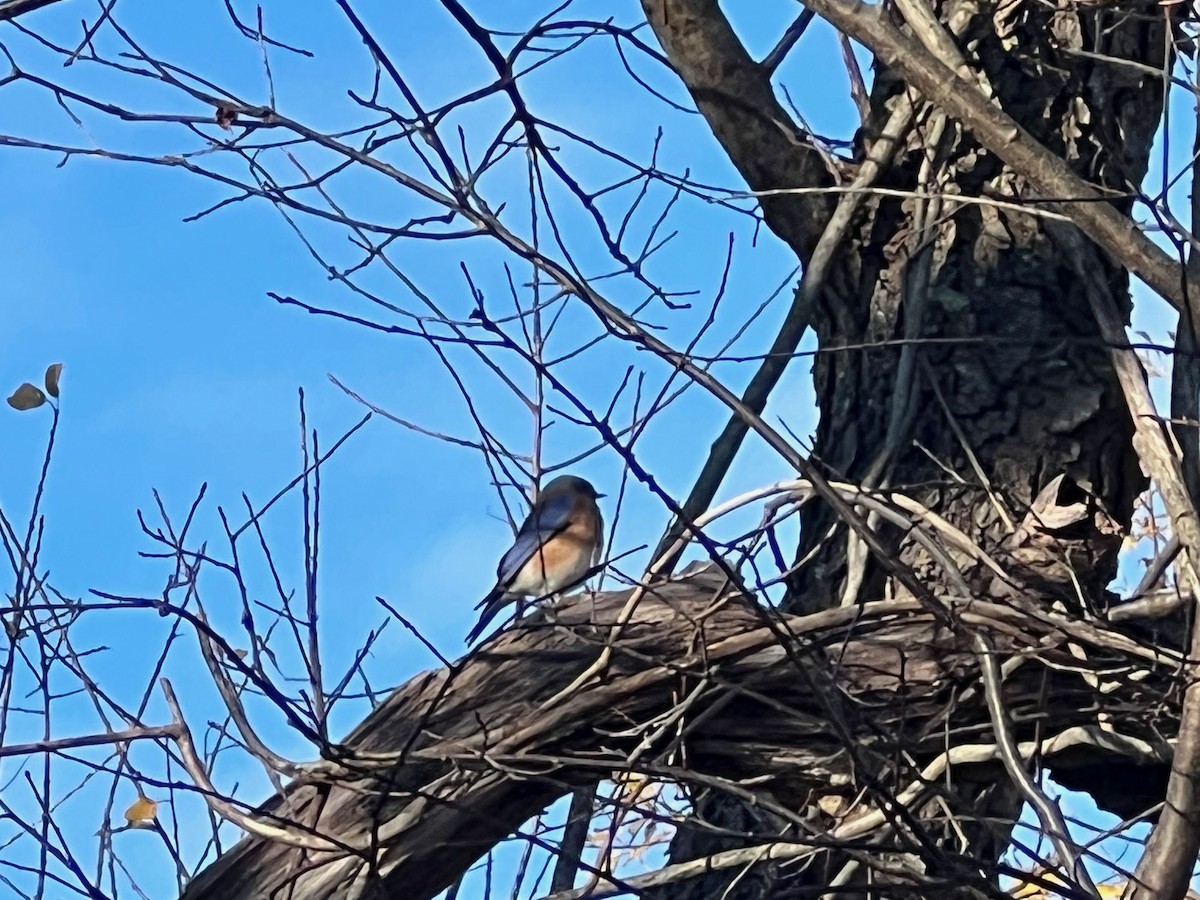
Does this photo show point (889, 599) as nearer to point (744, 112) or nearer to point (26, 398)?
point (744, 112)

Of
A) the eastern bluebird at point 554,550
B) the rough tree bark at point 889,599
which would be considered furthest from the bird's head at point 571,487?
the rough tree bark at point 889,599

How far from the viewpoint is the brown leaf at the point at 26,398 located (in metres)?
2.95

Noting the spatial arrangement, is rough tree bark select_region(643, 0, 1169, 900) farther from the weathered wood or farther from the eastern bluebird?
the eastern bluebird

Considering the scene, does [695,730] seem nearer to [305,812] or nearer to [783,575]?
[783,575]

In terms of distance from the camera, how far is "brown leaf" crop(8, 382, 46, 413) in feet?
9.67

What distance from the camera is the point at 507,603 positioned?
4211 mm

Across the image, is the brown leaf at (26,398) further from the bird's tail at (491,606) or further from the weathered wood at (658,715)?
the bird's tail at (491,606)

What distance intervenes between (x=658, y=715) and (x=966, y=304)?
1.09 m

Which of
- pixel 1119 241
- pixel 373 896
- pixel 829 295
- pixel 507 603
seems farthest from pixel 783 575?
pixel 507 603

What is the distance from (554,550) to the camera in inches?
175

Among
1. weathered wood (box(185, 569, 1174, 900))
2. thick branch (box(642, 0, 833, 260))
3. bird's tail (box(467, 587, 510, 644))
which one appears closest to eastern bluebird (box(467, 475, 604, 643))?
bird's tail (box(467, 587, 510, 644))

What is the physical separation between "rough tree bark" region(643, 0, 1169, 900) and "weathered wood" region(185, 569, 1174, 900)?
0.17 metres

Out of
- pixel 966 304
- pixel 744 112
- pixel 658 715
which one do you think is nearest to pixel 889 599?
pixel 658 715

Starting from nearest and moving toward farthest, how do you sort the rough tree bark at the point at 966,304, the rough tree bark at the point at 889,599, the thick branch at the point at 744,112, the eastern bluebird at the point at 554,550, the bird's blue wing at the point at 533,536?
the rough tree bark at the point at 889,599
the rough tree bark at the point at 966,304
the thick branch at the point at 744,112
the bird's blue wing at the point at 533,536
the eastern bluebird at the point at 554,550
